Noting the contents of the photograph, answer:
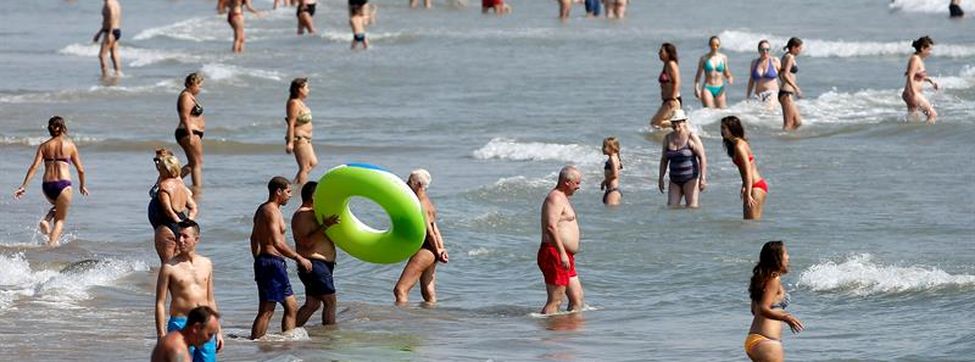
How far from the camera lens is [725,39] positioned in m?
37.4

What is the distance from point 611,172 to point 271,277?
643 centimetres

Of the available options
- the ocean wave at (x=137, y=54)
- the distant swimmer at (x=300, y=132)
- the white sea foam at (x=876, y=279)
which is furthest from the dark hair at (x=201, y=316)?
the ocean wave at (x=137, y=54)

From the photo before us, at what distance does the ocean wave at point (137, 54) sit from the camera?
32688 millimetres

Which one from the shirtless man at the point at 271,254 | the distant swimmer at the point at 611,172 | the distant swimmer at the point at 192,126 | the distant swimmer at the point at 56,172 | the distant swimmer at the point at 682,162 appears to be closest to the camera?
the shirtless man at the point at 271,254

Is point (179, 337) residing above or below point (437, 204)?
above

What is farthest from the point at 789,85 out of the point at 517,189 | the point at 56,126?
the point at 56,126

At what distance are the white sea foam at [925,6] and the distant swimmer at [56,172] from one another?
32.9 m

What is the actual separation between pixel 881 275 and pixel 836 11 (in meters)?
32.1

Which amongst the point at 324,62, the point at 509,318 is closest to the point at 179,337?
the point at 509,318

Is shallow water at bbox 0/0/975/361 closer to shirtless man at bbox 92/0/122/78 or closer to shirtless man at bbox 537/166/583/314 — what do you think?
shirtless man at bbox 537/166/583/314

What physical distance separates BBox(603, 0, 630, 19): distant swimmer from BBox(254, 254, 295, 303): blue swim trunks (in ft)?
107

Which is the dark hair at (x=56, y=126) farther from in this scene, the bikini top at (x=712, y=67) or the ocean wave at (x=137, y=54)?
the ocean wave at (x=137, y=54)

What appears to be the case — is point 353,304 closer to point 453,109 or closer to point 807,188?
point 807,188

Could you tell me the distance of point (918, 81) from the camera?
874 inches
